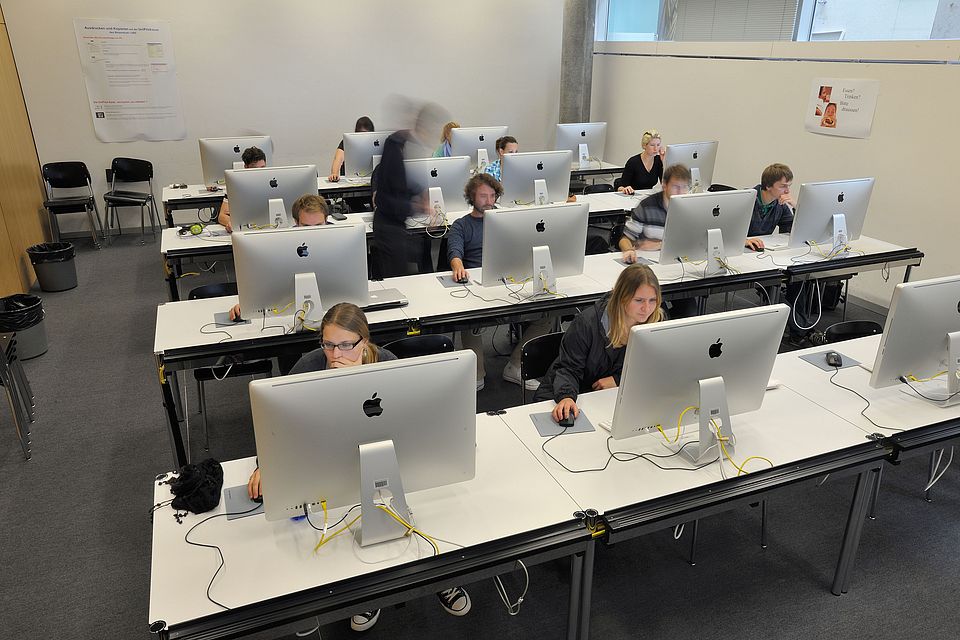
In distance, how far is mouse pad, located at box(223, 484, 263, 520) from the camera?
1.85 m

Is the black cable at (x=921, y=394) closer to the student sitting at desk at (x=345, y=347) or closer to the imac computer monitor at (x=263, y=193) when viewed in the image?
the student sitting at desk at (x=345, y=347)

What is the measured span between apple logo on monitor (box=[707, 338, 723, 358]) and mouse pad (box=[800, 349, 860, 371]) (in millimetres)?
978

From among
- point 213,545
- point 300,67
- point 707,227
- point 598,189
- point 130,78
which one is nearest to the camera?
point 213,545

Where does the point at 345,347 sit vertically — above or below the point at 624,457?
above

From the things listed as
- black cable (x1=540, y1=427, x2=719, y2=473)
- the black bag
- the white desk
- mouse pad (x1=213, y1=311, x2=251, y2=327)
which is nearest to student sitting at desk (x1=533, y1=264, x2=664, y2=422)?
black cable (x1=540, y1=427, x2=719, y2=473)

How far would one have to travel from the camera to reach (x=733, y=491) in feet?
6.44

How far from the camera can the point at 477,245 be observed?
4.00 meters

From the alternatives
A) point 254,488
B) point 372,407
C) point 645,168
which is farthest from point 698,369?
point 645,168

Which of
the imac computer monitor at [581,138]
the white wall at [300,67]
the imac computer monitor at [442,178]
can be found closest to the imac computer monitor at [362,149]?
the imac computer monitor at [442,178]

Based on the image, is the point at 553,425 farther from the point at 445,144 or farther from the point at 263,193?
the point at 445,144

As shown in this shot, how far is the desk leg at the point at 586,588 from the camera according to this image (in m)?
1.85

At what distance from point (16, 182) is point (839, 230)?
649cm

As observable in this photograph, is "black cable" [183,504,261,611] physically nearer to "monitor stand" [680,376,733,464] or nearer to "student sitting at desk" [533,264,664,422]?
"student sitting at desk" [533,264,664,422]

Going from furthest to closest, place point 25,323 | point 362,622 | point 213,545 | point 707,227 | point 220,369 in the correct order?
point 25,323
point 707,227
point 220,369
point 362,622
point 213,545
